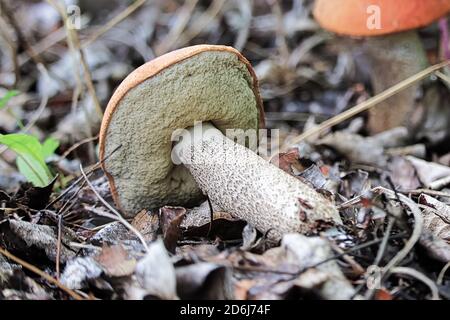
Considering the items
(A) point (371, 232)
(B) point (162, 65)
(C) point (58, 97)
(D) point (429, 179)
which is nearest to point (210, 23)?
(C) point (58, 97)

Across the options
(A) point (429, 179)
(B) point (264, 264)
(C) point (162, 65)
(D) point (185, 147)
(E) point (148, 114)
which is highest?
(C) point (162, 65)

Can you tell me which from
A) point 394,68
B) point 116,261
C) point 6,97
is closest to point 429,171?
point 394,68

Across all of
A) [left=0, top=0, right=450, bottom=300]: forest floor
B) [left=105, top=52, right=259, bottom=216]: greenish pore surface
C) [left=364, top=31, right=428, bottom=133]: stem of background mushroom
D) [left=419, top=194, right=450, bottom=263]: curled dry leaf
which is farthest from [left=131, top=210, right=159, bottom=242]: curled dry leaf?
[left=364, top=31, right=428, bottom=133]: stem of background mushroom

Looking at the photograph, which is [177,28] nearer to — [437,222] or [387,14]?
[387,14]

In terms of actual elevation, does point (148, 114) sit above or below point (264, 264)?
above

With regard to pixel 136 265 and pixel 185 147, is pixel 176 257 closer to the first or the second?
pixel 136 265

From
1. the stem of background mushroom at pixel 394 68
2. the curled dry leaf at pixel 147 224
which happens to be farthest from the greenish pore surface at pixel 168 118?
the stem of background mushroom at pixel 394 68

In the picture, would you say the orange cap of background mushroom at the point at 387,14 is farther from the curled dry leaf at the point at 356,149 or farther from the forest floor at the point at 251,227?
the curled dry leaf at the point at 356,149
